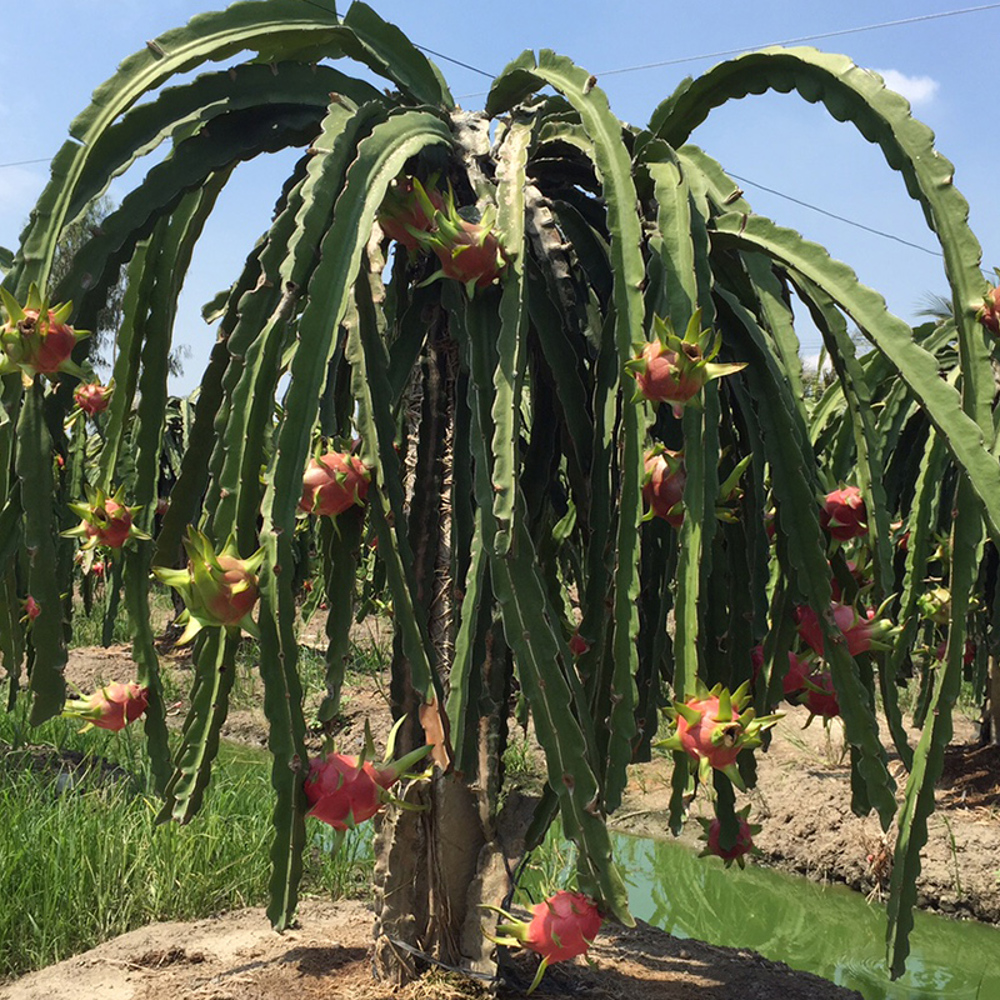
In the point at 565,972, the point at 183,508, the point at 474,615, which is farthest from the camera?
the point at 565,972

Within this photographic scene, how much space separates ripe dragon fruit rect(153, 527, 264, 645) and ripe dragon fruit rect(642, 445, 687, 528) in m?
0.58

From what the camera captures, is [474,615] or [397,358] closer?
[474,615]

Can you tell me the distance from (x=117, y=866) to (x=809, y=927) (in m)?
2.63

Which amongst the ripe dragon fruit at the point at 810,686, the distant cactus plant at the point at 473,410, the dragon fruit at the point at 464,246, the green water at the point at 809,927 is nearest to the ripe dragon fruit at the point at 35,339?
the distant cactus plant at the point at 473,410

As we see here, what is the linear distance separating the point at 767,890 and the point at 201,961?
2.99 m

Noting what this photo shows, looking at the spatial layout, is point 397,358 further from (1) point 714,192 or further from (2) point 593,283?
(1) point 714,192

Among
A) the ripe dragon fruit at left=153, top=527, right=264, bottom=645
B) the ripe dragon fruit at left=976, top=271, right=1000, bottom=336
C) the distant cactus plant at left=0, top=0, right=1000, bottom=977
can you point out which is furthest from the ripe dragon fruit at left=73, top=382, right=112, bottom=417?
the ripe dragon fruit at left=976, top=271, right=1000, bottom=336

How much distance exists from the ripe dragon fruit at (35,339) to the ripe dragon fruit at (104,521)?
0.28 m

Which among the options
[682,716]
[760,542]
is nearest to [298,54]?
[760,542]

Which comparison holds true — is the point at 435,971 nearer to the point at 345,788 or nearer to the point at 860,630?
the point at 345,788

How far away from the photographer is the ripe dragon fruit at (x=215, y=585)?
108cm

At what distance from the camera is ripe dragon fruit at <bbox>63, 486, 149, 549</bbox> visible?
5.21ft

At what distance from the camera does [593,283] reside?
1.82 metres

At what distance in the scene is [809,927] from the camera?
13.3 feet
